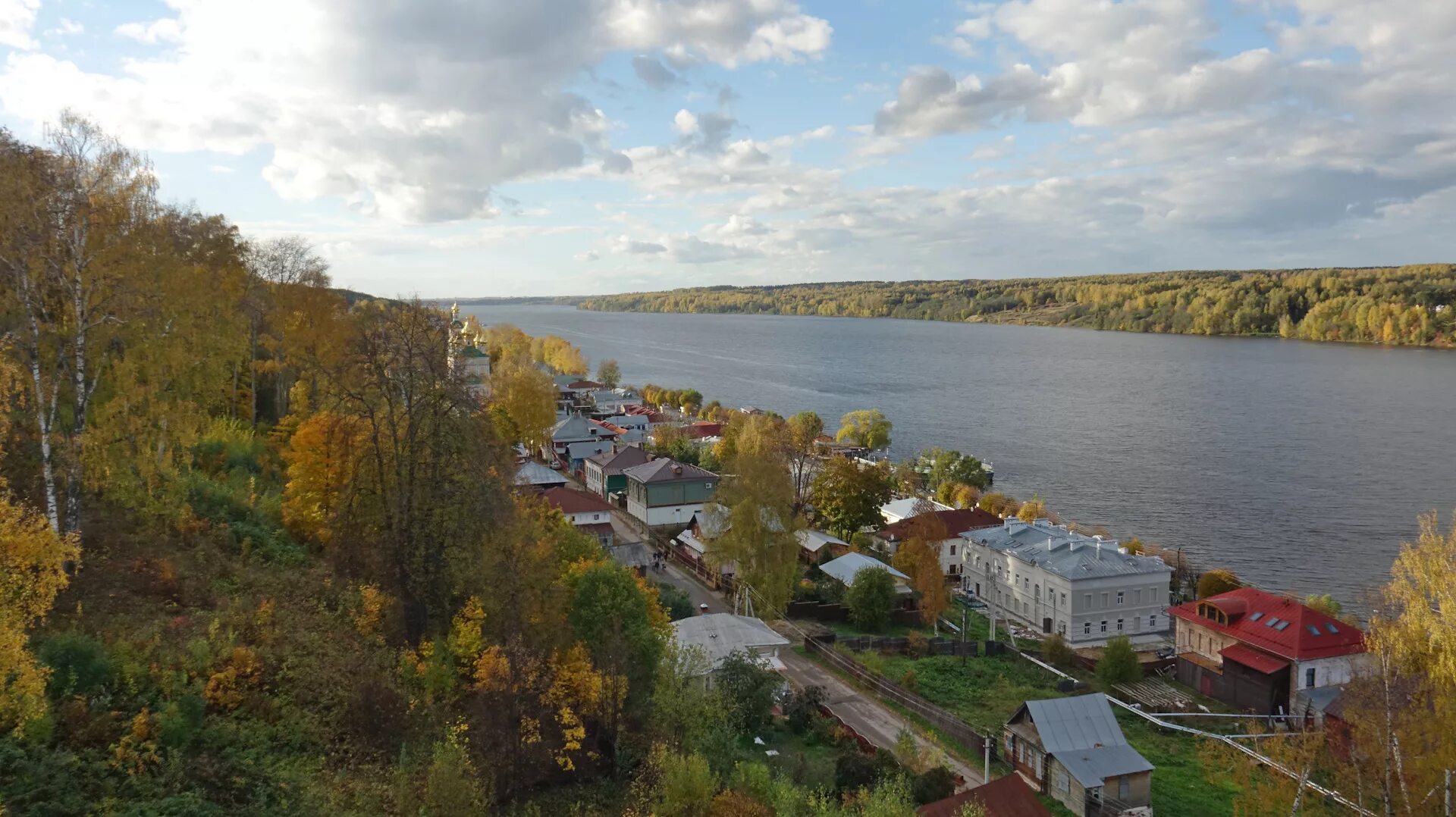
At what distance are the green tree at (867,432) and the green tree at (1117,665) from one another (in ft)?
134

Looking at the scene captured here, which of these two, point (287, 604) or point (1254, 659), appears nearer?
point (287, 604)

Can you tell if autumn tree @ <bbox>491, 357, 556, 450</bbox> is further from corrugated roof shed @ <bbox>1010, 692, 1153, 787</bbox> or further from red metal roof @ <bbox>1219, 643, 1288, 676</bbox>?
red metal roof @ <bbox>1219, 643, 1288, 676</bbox>

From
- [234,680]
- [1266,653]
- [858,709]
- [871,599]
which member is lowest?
[1266,653]

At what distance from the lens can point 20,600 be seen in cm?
1127

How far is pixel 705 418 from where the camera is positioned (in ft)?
263

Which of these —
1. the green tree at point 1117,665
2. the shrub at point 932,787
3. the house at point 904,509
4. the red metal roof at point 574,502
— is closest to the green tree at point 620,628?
the shrub at point 932,787

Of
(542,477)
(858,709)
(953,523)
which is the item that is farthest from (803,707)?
(542,477)

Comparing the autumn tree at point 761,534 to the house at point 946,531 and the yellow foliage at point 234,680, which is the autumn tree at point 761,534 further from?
the yellow foliage at point 234,680

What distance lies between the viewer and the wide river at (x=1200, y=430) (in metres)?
49.0

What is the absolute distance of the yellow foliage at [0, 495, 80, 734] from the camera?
10.5m

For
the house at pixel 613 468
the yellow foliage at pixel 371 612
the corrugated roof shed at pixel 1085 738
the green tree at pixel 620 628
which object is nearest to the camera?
the yellow foliage at pixel 371 612

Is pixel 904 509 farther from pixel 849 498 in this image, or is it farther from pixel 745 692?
pixel 745 692

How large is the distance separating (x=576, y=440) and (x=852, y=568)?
2834cm

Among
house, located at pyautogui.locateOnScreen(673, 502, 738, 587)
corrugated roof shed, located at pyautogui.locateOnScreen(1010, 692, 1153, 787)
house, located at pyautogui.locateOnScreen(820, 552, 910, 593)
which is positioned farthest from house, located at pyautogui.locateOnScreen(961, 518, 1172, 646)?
corrugated roof shed, located at pyautogui.locateOnScreen(1010, 692, 1153, 787)
